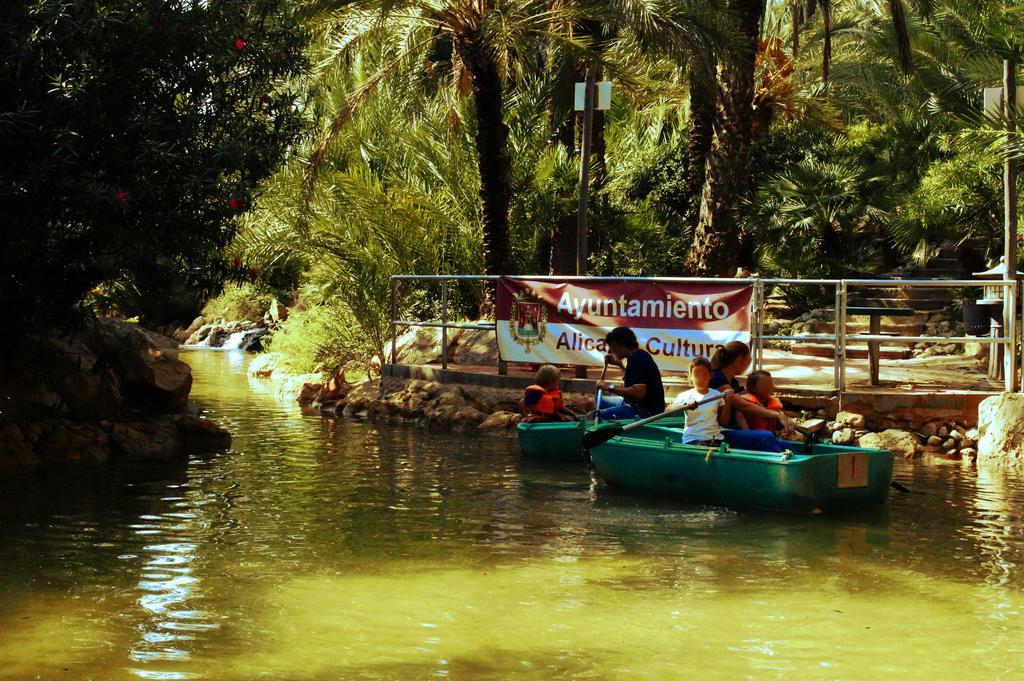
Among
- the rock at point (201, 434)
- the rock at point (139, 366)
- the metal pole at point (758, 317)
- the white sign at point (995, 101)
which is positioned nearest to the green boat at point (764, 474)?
the metal pole at point (758, 317)

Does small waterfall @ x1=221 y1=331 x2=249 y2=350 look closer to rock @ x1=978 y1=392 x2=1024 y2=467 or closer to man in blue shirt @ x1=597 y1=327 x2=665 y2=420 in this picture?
man in blue shirt @ x1=597 y1=327 x2=665 y2=420

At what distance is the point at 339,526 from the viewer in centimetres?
1035

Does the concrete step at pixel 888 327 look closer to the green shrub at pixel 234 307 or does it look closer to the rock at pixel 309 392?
the rock at pixel 309 392

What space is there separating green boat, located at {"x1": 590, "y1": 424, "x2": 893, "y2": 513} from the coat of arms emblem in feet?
16.8

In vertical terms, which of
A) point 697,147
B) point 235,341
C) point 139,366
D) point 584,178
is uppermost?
point 697,147

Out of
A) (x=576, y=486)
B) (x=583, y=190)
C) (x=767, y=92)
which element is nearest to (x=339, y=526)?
(x=576, y=486)

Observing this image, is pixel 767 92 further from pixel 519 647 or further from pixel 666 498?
pixel 519 647

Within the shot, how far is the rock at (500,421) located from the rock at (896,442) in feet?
15.9

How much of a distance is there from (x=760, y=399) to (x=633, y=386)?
1.89 metres

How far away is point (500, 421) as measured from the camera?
16.9m

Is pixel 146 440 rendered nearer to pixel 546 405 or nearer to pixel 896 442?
pixel 546 405

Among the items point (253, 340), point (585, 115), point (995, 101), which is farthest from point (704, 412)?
point (253, 340)

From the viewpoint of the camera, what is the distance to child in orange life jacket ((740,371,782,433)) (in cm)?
1146

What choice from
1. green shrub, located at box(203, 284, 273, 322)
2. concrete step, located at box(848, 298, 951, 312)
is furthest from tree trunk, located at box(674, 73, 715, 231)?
green shrub, located at box(203, 284, 273, 322)
